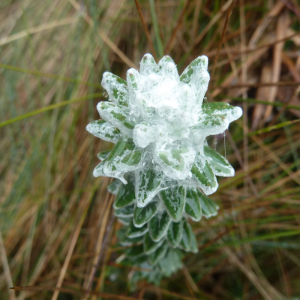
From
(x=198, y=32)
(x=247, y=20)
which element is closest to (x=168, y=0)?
(x=198, y=32)

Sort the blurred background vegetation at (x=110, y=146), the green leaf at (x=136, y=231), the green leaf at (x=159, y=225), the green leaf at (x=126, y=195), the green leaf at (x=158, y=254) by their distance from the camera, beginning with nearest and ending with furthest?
the green leaf at (x=126, y=195) → the green leaf at (x=159, y=225) → the green leaf at (x=136, y=231) → the green leaf at (x=158, y=254) → the blurred background vegetation at (x=110, y=146)

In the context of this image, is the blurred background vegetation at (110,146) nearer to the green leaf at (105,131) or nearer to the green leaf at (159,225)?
the green leaf at (159,225)

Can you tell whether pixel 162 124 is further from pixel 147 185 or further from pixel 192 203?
pixel 192 203

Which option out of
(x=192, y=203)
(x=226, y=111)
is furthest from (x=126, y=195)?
(x=226, y=111)

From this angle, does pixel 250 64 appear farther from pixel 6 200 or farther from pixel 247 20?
pixel 6 200

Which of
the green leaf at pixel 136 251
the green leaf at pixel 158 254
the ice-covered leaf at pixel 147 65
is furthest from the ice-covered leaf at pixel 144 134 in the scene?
the green leaf at pixel 136 251

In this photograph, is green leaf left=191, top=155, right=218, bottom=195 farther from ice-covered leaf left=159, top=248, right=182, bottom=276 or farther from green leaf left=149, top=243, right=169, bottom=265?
ice-covered leaf left=159, top=248, right=182, bottom=276
